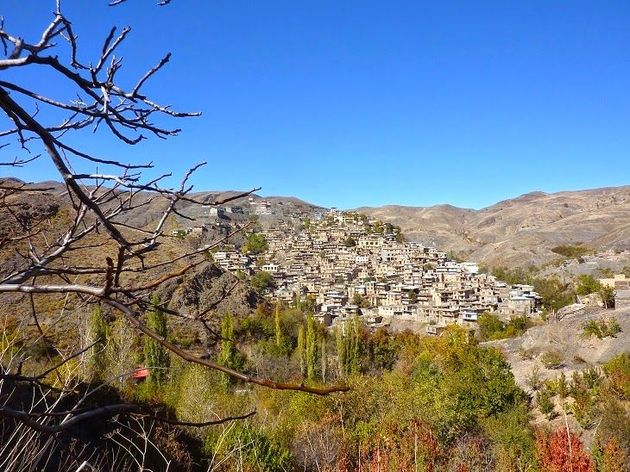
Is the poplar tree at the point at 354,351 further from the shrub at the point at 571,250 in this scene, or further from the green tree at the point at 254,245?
the green tree at the point at 254,245

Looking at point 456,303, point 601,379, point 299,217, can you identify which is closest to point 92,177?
point 601,379

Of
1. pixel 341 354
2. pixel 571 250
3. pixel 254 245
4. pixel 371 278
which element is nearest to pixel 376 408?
pixel 341 354

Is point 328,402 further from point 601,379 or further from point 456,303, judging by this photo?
point 456,303

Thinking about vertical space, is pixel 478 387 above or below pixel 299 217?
below

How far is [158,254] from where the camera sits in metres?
25.0

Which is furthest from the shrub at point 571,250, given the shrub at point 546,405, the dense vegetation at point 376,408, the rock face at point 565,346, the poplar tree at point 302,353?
the shrub at point 546,405

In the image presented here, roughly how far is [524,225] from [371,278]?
48.2 metres

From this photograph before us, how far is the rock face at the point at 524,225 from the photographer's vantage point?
6347 cm

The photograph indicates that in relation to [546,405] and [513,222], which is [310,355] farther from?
[513,222]

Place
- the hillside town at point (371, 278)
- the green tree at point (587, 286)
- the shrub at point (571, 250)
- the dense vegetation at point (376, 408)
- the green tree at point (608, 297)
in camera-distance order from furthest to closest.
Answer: the shrub at point (571, 250)
the hillside town at point (371, 278)
the green tree at point (587, 286)
the green tree at point (608, 297)
the dense vegetation at point (376, 408)

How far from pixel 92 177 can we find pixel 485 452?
12.5 meters

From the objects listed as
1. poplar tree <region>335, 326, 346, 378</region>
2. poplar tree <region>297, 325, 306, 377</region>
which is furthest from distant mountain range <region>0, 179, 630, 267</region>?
poplar tree <region>335, 326, 346, 378</region>

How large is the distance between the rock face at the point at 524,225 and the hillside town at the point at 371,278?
1311 cm

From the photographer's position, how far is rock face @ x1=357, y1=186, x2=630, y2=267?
63.5 meters
